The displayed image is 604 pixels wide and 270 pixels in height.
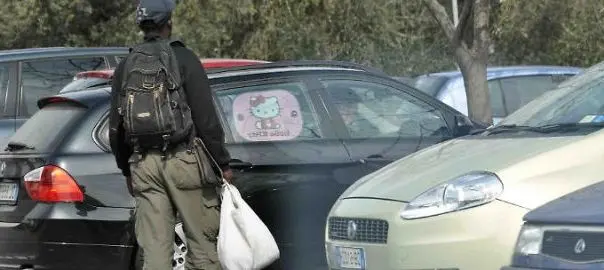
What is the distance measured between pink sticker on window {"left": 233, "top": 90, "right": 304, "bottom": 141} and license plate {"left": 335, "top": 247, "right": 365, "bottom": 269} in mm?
1486

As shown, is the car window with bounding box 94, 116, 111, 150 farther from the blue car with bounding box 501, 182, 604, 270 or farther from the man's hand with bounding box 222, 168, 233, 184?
the blue car with bounding box 501, 182, 604, 270

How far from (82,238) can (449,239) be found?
7.82 feet

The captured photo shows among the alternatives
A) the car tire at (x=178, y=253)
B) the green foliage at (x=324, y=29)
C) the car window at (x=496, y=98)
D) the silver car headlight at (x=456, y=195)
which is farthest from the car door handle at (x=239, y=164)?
the green foliage at (x=324, y=29)

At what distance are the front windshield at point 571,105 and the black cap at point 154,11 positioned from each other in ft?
6.82

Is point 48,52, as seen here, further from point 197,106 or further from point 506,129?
point 506,129

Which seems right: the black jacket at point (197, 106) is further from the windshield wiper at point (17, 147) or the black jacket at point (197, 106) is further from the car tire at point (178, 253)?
the windshield wiper at point (17, 147)

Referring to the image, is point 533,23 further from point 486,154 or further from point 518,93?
point 486,154

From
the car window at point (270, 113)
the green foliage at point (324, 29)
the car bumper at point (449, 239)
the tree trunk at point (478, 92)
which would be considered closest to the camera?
the car bumper at point (449, 239)

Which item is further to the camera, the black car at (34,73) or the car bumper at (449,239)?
the black car at (34,73)

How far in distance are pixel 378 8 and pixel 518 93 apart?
20.6 ft

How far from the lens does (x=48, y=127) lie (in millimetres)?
6457

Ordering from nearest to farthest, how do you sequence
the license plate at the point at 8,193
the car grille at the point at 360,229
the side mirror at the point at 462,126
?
the car grille at the point at 360,229
the license plate at the point at 8,193
the side mirror at the point at 462,126

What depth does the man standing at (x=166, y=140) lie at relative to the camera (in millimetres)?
5207

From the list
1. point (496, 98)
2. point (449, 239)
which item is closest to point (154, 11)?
point (449, 239)
